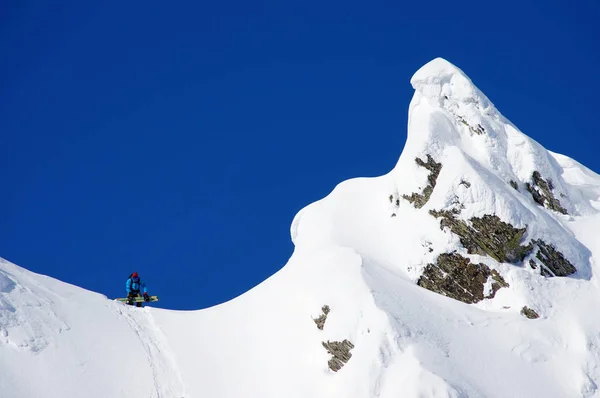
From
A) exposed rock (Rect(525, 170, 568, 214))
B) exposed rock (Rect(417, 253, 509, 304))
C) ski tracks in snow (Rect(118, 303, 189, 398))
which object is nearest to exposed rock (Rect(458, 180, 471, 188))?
exposed rock (Rect(417, 253, 509, 304))

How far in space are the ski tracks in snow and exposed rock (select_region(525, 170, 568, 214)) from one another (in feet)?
70.8

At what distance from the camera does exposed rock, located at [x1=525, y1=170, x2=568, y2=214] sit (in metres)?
39.2

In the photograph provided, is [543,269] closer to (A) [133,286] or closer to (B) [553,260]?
(B) [553,260]

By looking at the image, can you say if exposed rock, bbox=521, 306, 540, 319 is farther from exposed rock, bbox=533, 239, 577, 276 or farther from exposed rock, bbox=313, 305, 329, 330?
exposed rock, bbox=313, 305, 329, 330

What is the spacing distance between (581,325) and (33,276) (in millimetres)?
28750

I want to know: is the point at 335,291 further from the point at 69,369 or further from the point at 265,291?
the point at 69,369

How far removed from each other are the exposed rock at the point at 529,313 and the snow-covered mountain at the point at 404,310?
54 mm

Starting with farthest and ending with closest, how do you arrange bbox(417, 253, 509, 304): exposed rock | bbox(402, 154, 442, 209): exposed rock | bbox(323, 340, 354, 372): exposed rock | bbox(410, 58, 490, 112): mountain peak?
1. bbox(410, 58, 490, 112): mountain peak
2. bbox(402, 154, 442, 209): exposed rock
3. bbox(417, 253, 509, 304): exposed rock
4. bbox(323, 340, 354, 372): exposed rock

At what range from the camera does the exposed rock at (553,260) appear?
114 ft

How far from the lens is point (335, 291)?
34.4m

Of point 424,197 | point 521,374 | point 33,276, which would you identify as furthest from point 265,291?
point 521,374

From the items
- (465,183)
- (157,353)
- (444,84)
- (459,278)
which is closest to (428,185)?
(465,183)

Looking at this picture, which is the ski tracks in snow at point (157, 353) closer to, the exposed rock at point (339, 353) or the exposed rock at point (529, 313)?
the exposed rock at point (339, 353)

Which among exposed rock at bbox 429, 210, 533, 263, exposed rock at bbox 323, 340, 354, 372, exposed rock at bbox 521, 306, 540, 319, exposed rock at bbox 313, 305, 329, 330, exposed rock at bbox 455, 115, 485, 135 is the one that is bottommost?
exposed rock at bbox 323, 340, 354, 372
